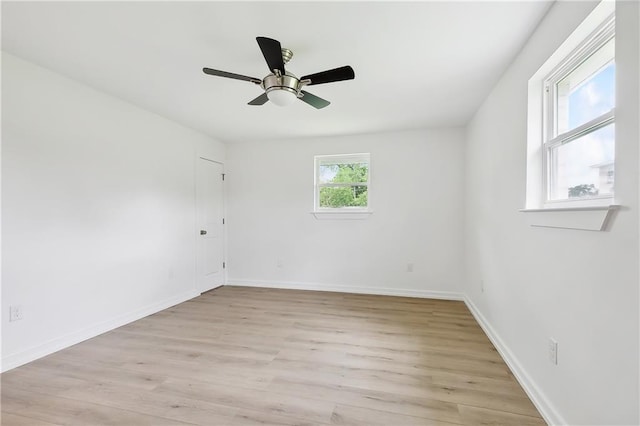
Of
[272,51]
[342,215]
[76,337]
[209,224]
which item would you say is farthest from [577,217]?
[209,224]

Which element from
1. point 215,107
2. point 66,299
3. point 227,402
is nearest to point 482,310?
point 227,402

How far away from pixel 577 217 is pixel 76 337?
3849mm

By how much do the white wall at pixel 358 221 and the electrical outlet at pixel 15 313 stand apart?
2.78m

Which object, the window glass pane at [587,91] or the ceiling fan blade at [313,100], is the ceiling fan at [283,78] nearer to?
the ceiling fan blade at [313,100]

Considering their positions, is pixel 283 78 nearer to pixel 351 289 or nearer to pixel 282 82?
pixel 282 82

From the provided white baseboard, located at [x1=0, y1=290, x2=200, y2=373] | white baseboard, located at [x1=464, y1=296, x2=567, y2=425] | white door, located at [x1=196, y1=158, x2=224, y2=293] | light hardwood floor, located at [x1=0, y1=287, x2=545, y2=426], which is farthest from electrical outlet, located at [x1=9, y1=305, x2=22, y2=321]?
white baseboard, located at [x1=464, y1=296, x2=567, y2=425]

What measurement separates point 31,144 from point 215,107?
5.32 ft

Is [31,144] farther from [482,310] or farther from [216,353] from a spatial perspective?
[482,310]

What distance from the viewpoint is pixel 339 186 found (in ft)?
14.8

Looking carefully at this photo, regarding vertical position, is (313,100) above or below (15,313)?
above

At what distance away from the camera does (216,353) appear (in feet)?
7.97

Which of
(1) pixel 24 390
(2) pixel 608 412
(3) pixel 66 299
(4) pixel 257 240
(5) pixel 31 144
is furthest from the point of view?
(4) pixel 257 240

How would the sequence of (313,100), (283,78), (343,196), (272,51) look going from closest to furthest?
(272,51) < (283,78) < (313,100) < (343,196)

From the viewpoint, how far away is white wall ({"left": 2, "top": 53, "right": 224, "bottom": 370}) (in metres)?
2.21
